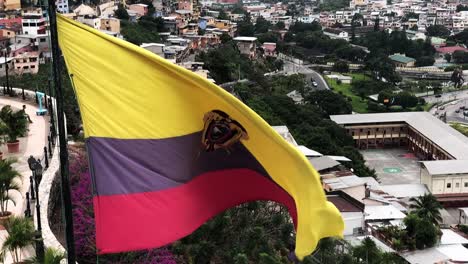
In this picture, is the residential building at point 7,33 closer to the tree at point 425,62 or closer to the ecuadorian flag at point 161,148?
the ecuadorian flag at point 161,148

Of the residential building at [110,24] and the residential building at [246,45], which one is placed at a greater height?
the residential building at [110,24]

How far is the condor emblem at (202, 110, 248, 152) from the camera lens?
17.0ft

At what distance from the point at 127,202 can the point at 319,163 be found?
20.8 meters

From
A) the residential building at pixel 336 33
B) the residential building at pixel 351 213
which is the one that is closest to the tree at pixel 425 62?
the residential building at pixel 336 33

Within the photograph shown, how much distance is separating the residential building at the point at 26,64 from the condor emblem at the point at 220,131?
91.0 ft

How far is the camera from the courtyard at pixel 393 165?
32.8 metres

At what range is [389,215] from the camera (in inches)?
874

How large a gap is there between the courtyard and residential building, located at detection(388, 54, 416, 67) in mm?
32303

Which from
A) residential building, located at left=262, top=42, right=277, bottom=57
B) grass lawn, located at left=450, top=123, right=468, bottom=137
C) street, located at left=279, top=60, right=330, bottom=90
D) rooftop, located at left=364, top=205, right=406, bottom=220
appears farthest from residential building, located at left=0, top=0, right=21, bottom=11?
rooftop, located at left=364, top=205, right=406, bottom=220

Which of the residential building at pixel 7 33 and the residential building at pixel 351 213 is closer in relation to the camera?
the residential building at pixel 351 213

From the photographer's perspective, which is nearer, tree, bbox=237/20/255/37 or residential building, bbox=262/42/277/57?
residential building, bbox=262/42/277/57

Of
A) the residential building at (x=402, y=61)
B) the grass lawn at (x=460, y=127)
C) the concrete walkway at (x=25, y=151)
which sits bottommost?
the grass lawn at (x=460, y=127)

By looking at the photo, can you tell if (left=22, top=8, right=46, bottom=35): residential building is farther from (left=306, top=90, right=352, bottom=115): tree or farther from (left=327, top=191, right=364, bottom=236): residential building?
(left=327, top=191, right=364, bottom=236): residential building

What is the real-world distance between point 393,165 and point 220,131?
31469 mm
